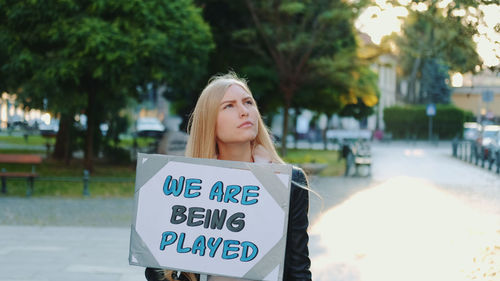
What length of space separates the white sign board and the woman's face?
0.10 meters

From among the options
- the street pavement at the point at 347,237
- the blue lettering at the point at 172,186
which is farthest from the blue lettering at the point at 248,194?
the street pavement at the point at 347,237

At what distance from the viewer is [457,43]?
9.82 meters

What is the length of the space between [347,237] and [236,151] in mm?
7001

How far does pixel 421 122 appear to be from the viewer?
6341 cm

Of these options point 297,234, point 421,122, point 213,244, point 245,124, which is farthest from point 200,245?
point 421,122

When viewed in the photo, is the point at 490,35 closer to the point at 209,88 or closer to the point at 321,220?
the point at 321,220

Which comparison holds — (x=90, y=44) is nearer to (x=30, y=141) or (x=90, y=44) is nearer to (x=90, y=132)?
(x=90, y=132)

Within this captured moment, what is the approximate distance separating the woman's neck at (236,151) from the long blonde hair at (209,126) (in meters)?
A: 0.03

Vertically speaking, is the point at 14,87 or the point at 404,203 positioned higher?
the point at 14,87

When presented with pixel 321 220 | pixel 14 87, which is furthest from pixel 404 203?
pixel 14 87

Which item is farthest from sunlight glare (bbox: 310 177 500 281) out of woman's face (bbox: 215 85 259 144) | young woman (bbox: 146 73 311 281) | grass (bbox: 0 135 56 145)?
grass (bbox: 0 135 56 145)

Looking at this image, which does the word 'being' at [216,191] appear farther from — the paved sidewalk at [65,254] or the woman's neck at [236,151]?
the paved sidewalk at [65,254]

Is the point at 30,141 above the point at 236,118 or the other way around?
the other way around

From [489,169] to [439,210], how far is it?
12672 mm
